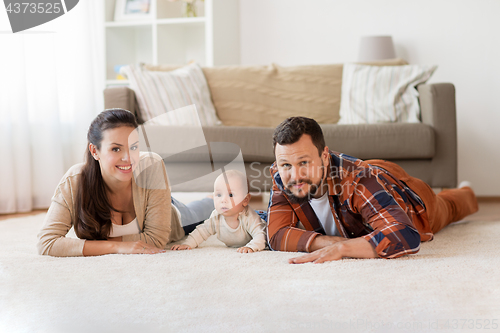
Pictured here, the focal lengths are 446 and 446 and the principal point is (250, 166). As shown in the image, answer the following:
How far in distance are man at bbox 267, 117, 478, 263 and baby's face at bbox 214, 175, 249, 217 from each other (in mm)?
106

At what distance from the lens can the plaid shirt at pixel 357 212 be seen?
1.13 meters

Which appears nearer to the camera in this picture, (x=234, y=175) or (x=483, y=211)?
(x=234, y=175)

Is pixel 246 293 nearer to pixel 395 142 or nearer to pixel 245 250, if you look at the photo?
pixel 245 250

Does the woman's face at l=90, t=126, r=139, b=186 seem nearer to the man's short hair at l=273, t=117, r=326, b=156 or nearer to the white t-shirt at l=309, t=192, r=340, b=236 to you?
the man's short hair at l=273, t=117, r=326, b=156

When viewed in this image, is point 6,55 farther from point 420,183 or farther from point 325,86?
point 420,183

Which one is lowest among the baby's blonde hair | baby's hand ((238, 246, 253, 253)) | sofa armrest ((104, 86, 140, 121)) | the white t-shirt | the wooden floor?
the wooden floor

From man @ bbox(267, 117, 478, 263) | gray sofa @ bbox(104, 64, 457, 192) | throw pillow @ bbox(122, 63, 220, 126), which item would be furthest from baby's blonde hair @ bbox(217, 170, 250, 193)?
throw pillow @ bbox(122, 63, 220, 126)

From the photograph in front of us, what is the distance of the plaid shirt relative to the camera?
1.13 metres

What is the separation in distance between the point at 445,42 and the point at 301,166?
2.41m

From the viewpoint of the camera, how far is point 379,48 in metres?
2.98

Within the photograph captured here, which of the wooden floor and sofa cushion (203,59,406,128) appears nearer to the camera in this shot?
the wooden floor

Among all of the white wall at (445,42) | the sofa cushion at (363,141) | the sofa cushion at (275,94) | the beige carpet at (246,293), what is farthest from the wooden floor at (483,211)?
the beige carpet at (246,293)

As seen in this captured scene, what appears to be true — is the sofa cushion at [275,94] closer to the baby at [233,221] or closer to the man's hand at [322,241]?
the baby at [233,221]

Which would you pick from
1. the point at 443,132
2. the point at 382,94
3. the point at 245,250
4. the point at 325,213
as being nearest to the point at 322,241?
the point at 325,213
